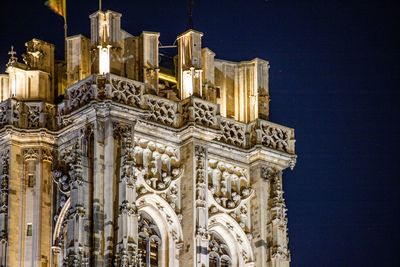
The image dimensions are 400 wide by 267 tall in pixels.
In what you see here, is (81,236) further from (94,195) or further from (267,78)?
(267,78)

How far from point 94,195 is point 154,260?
131 inches

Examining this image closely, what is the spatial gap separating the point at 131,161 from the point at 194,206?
296 cm

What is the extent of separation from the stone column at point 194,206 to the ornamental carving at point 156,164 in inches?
13.7

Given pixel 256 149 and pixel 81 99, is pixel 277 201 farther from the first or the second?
pixel 81 99

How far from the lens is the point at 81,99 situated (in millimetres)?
72000

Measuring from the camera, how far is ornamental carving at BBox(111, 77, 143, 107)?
71.6 m

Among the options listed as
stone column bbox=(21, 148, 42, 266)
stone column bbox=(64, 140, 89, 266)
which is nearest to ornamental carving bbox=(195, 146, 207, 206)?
stone column bbox=(64, 140, 89, 266)

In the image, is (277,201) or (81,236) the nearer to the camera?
(81,236)

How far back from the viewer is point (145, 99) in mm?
72250

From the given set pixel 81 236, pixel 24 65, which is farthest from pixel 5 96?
pixel 81 236

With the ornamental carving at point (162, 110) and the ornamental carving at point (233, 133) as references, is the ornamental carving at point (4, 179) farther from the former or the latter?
the ornamental carving at point (233, 133)

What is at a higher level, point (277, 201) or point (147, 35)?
point (147, 35)

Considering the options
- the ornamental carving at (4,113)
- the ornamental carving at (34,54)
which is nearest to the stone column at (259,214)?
the ornamental carving at (34,54)

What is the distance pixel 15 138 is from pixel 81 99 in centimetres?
258
